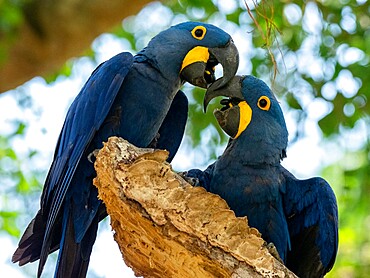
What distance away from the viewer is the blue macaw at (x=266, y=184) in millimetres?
3814

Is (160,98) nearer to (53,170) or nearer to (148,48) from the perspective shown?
(148,48)

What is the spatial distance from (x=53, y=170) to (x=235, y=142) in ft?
3.14

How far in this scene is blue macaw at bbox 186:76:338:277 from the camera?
3814mm

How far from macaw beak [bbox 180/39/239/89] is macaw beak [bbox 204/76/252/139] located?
0.04 m

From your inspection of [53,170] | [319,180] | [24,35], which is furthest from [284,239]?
[24,35]

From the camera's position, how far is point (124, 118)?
12.8 feet

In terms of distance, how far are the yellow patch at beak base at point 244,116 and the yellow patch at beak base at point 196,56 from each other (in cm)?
34

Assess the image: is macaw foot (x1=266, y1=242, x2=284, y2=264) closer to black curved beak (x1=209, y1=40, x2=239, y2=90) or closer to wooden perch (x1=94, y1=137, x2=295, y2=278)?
wooden perch (x1=94, y1=137, x2=295, y2=278)

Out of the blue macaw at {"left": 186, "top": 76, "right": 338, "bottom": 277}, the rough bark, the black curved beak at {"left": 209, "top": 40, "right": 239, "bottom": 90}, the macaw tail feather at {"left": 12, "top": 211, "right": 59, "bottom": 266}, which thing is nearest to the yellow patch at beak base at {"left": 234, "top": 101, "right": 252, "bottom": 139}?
the blue macaw at {"left": 186, "top": 76, "right": 338, "bottom": 277}

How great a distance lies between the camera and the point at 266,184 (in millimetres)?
3820

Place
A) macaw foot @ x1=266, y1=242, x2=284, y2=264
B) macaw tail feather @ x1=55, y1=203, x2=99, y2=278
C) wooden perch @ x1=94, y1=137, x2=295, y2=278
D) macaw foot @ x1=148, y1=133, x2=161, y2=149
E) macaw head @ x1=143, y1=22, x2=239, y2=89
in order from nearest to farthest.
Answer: wooden perch @ x1=94, y1=137, x2=295, y2=278, macaw foot @ x1=266, y1=242, x2=284, y2=264, macaw tail feather @ x1=55, y1=203, x2=99, y2=278, macaw head @ x1=143, y1=22, x2=239, y2=89, macaw foot @ x1=148, y1=133, x2=161, y2=149

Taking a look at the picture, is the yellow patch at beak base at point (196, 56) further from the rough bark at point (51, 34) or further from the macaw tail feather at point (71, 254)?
the macaw tail feather at point (71, 254)

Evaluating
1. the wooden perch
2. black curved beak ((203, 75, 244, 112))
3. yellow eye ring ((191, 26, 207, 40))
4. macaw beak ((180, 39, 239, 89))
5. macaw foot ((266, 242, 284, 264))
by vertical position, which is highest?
yellow eye ring ((191, 26, 207, 40))

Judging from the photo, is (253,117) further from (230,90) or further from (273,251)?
(273,251)
